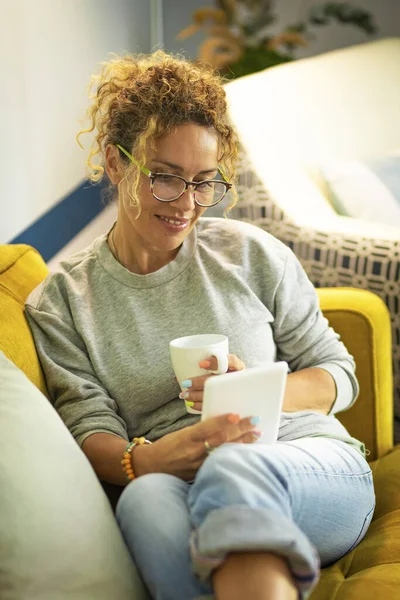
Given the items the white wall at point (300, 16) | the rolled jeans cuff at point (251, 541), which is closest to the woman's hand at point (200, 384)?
the rolled jeans cuff at point (251, 541)

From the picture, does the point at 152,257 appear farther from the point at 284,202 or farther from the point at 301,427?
the point at 284,202

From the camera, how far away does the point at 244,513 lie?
3.10ft

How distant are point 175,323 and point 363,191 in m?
1.18

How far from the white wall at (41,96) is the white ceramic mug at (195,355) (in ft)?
2.18

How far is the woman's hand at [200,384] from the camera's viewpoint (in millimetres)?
1159

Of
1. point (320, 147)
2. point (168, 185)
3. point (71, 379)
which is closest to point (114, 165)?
point (168, 185)

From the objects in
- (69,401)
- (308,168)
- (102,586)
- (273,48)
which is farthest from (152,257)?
(273,48)

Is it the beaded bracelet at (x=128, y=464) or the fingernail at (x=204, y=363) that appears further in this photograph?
the beaded bracelet at (x=128, y=464)

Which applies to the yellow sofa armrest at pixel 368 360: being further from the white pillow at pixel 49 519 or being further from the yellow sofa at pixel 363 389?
the white pillow at pixel 49 519

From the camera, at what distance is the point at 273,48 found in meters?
3.91

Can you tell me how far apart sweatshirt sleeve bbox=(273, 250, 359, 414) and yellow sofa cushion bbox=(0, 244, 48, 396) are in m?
0.46

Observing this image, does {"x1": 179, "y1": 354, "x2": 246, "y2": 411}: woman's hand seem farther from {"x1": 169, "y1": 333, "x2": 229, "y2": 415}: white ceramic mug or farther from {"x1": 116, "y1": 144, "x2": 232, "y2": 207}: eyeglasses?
{"x1": 116, "y1": 144, "x2": 232, "y2": 207}: eyeglasses

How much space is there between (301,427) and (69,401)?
404 millimetres

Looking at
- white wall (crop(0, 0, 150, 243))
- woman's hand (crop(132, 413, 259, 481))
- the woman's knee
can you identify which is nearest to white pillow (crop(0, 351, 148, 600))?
the woman's knee
